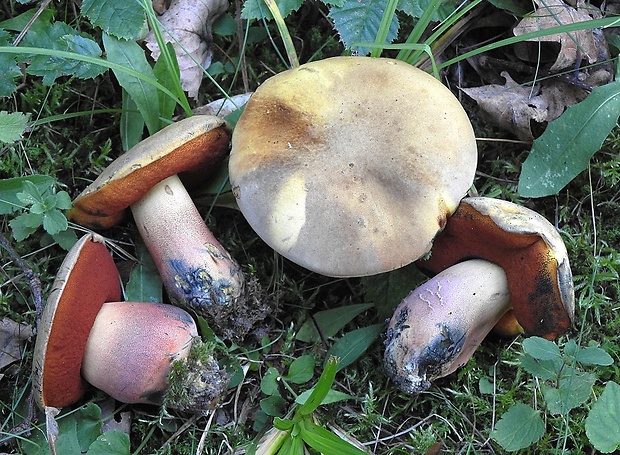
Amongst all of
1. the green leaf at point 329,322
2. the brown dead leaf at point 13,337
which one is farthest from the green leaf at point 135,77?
the green leaf at point 329,322

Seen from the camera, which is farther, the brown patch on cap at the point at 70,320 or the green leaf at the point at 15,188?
the green leaf at the point at 15,188

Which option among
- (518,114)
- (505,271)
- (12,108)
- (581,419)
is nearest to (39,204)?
(12,108)

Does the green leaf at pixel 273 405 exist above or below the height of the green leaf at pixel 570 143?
below

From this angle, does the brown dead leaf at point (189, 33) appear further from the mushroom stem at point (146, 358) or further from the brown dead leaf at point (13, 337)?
the brown dead leaf at point (13, 337)

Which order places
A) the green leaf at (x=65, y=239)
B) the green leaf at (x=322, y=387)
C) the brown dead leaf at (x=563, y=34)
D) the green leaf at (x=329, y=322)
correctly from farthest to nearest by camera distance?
the brown dead leaf at (x=563, y=34), the green leaf at (x=329, y=322), the green leaf at (x=65, y=239), the green leaf at (x=322, y=387)

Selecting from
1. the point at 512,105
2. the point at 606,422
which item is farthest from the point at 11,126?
the point at 606,422

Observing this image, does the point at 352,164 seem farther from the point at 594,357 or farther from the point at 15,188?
the point at 15,188
